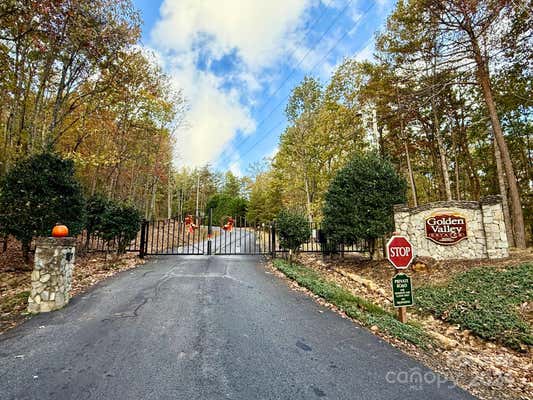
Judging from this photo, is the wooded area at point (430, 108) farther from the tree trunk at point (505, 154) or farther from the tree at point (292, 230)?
the tree at point (292, 230)

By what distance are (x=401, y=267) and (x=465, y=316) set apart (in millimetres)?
1590

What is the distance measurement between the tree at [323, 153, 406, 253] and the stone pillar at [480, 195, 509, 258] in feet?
6.31

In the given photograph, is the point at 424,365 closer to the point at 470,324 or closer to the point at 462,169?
the point at 470,324

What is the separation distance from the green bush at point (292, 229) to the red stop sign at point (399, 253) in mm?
4267

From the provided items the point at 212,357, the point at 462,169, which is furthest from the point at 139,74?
the point at 462,169

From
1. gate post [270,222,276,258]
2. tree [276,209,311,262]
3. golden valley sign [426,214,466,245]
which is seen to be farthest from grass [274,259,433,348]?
golden valley sign [426,214,466,245]

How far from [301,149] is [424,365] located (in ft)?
38.0

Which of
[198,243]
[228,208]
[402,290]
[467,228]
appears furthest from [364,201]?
[228,208]

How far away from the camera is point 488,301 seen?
4379 mm

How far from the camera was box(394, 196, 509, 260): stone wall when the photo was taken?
20.4 feet

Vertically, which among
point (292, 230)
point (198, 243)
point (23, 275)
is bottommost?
point (23, 275)

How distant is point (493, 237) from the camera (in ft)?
20.4

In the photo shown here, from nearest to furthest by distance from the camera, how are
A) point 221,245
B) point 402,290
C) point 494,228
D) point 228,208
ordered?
point 402,290
point 494,228
point 221,245
point 228,208

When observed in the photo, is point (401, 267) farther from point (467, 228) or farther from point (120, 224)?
point (120, 224)
